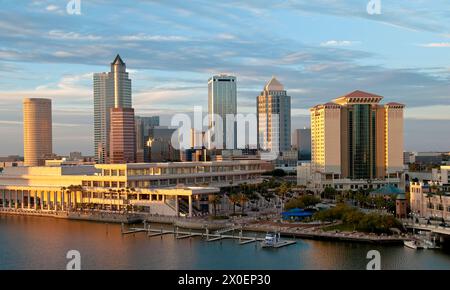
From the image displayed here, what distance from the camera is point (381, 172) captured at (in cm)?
5156

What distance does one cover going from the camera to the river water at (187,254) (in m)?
20.5

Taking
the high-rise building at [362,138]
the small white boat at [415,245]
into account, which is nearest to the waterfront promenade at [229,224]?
the small white boat at [415,245]

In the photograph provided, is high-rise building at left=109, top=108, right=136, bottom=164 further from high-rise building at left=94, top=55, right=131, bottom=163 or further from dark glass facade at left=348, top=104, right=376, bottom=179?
dark glass facade at left=348, top=104, right=376, bottom=179

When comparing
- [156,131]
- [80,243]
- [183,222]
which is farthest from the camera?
[156,131]


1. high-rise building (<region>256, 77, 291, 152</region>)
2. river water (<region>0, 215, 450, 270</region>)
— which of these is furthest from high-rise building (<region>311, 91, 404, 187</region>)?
high-rise building (<region>256, 77, 291, 152</region>)

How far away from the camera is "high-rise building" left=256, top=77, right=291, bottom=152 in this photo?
9575 cm

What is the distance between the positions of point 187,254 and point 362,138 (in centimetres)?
Result: 3195

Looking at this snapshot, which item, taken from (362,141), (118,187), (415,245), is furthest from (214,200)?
(362,141)

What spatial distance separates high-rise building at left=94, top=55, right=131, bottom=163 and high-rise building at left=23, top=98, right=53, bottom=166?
1114 centimetres

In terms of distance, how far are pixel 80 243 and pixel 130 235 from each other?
119 inches

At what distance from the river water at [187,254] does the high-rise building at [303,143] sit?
71576mm

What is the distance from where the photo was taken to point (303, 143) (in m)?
102
